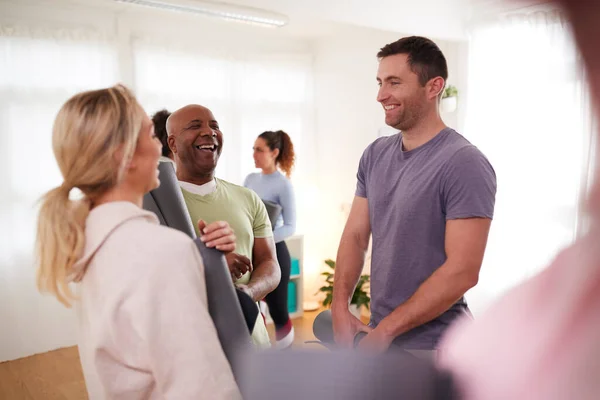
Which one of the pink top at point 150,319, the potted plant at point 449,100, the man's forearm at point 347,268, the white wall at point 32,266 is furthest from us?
the white wall at point 32,266

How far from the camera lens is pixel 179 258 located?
0.79 meters

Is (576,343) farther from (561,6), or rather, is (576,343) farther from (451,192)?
(451,192)

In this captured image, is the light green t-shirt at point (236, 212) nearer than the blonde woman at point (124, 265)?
No

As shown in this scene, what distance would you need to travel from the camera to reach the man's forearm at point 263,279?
60.3 inches

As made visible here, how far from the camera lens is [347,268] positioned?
1.63 meters

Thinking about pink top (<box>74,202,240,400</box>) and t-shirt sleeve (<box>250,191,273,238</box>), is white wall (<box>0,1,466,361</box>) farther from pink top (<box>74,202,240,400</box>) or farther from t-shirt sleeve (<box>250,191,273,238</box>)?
pink top (<box>74,202,240,400</box>)

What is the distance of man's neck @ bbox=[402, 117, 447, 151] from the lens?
1516 mm

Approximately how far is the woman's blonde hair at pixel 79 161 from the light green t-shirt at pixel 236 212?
0.67 meters

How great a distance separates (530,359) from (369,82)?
457cm

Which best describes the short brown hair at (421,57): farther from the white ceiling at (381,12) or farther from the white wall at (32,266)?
the white wall at (32,266)

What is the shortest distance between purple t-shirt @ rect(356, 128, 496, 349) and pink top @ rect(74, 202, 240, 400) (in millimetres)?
758

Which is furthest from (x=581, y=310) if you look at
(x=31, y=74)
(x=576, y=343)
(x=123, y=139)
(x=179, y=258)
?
(x=31, y=74)

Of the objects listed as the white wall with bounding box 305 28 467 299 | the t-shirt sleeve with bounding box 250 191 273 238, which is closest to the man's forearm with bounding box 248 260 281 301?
the t-shirt sleeve with bounding box 250 191 273 238

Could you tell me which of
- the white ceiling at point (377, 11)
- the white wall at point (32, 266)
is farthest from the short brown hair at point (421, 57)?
the white wall at point (32, 266)
